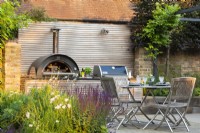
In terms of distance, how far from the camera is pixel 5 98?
652 centimetres

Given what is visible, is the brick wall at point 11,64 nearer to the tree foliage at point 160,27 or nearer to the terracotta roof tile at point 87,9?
the tree foliage at point 160,27

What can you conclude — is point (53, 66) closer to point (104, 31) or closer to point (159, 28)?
point (104, 31)

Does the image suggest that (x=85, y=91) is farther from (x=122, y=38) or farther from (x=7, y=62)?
(x=122, y=38)

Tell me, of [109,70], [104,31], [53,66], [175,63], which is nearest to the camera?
[53,66]

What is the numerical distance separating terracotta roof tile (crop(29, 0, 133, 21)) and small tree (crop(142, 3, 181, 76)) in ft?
6.65

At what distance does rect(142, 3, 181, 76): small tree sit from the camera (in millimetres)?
14586

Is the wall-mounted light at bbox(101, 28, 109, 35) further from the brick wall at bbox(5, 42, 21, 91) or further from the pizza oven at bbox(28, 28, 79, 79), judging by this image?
the brick wall at bbox(5, 42, 21, 91)

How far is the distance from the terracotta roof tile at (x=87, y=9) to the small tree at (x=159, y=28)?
203 centimetres

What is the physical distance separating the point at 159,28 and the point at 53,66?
11.0 ft

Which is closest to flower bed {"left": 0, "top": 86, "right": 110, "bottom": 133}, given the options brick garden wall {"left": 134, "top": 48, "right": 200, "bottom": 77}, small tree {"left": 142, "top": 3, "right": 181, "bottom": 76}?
small tree {"left": 142, "top": 3, "right": 181, "bottom": 76}

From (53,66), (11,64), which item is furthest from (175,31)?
(11,64)

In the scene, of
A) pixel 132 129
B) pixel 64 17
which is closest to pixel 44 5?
pixel 64 17

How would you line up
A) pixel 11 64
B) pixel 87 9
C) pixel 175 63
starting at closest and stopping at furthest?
1. pixel 11 64
2. pixel 175 63
3. pixel 87 9

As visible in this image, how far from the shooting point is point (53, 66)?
47.0ft
